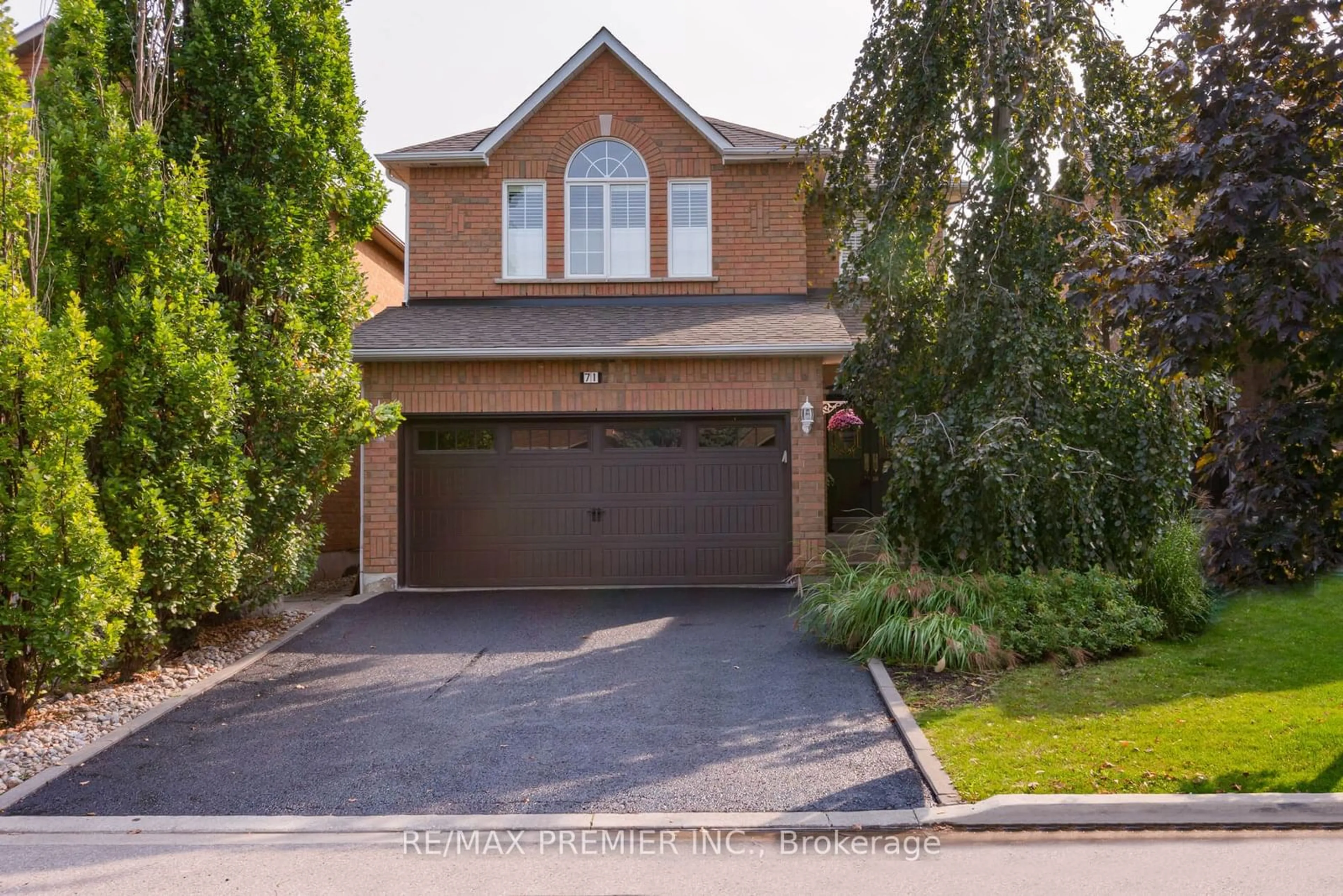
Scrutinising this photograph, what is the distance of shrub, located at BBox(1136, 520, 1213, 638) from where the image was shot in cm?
866

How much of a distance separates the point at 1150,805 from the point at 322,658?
6.76 m

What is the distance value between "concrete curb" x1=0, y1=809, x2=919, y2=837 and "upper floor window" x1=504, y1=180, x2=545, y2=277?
9276 mm

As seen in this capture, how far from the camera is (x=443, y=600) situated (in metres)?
11.2

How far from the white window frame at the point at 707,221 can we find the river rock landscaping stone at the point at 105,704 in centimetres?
692

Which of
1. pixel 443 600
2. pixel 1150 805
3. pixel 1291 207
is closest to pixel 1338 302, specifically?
pixel 1291 207

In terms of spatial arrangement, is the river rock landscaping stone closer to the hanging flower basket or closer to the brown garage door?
the brown garage door

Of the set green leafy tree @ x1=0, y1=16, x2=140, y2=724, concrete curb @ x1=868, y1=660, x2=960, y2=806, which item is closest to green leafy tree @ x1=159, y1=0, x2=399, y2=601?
green leafy tree @ x1=0, y1=16, x2=140, y2=724

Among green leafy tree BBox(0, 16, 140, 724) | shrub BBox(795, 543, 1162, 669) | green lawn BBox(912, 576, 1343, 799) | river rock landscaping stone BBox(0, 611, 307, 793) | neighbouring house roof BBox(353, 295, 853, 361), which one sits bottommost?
river rock landscaping stone BBox(0, 611, 307, 793)

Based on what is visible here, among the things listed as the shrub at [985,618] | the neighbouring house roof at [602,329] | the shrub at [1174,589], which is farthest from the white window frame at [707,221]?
the shrub at [1174,589]

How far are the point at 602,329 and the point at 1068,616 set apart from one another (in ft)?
21.5

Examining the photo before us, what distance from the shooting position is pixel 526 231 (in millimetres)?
13289

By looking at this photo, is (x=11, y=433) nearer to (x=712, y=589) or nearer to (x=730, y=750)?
(x=730, y=750)

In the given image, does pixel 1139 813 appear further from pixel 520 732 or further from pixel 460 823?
pixel 520 732

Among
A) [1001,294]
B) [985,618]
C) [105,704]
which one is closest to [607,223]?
[1001,294]
